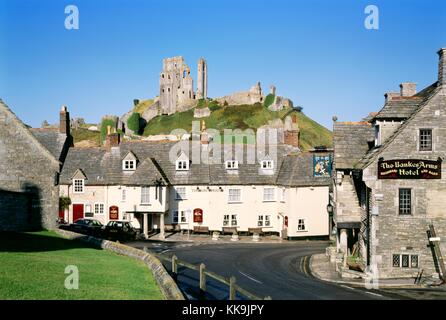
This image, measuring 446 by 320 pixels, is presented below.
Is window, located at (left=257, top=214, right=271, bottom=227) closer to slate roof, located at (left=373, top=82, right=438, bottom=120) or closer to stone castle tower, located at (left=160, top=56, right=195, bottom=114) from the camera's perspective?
slate roof, located at (left=373, top=82, right=438, bottom=120)

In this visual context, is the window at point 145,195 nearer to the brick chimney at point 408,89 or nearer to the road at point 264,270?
the road at point 264,270

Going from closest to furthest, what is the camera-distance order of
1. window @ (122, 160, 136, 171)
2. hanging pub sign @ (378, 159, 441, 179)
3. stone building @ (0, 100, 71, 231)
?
hanging pub sign @ (378, 159, 441, 179) → stone building @ (0, 100, 71, 231) → window @ (122, 160, 136, 171)

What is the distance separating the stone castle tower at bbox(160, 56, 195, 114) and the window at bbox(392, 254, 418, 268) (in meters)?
138

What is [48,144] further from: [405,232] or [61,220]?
[405,232]

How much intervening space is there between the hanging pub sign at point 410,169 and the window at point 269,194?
2442 cm

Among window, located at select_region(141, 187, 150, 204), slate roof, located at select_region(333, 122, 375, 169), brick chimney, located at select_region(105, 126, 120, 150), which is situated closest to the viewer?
slate roof, located at select_region(333, 122, 375, 169)

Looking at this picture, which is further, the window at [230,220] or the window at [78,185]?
the window at [78,185]

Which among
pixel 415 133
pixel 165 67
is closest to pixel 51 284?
pixel 415 133

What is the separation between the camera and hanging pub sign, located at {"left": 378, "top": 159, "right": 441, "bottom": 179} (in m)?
32.1

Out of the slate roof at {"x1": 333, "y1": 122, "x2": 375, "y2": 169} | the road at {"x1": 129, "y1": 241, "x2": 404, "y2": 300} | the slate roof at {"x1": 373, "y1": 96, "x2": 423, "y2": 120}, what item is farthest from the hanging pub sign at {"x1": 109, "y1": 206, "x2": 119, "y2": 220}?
the slate roof at {"x1": 373, "y1": 96, "x2": 423, "y2": 120}

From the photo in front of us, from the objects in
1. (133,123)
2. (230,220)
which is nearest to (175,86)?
(133,123)

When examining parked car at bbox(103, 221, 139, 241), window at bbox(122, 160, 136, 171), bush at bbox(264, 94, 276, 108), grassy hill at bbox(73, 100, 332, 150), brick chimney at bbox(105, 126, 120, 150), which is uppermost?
bush at bbox(264, 94, 276, 108)

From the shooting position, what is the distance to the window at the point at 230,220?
184 feet

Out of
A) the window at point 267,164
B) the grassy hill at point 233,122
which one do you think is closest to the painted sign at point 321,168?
the window at point 267,164
